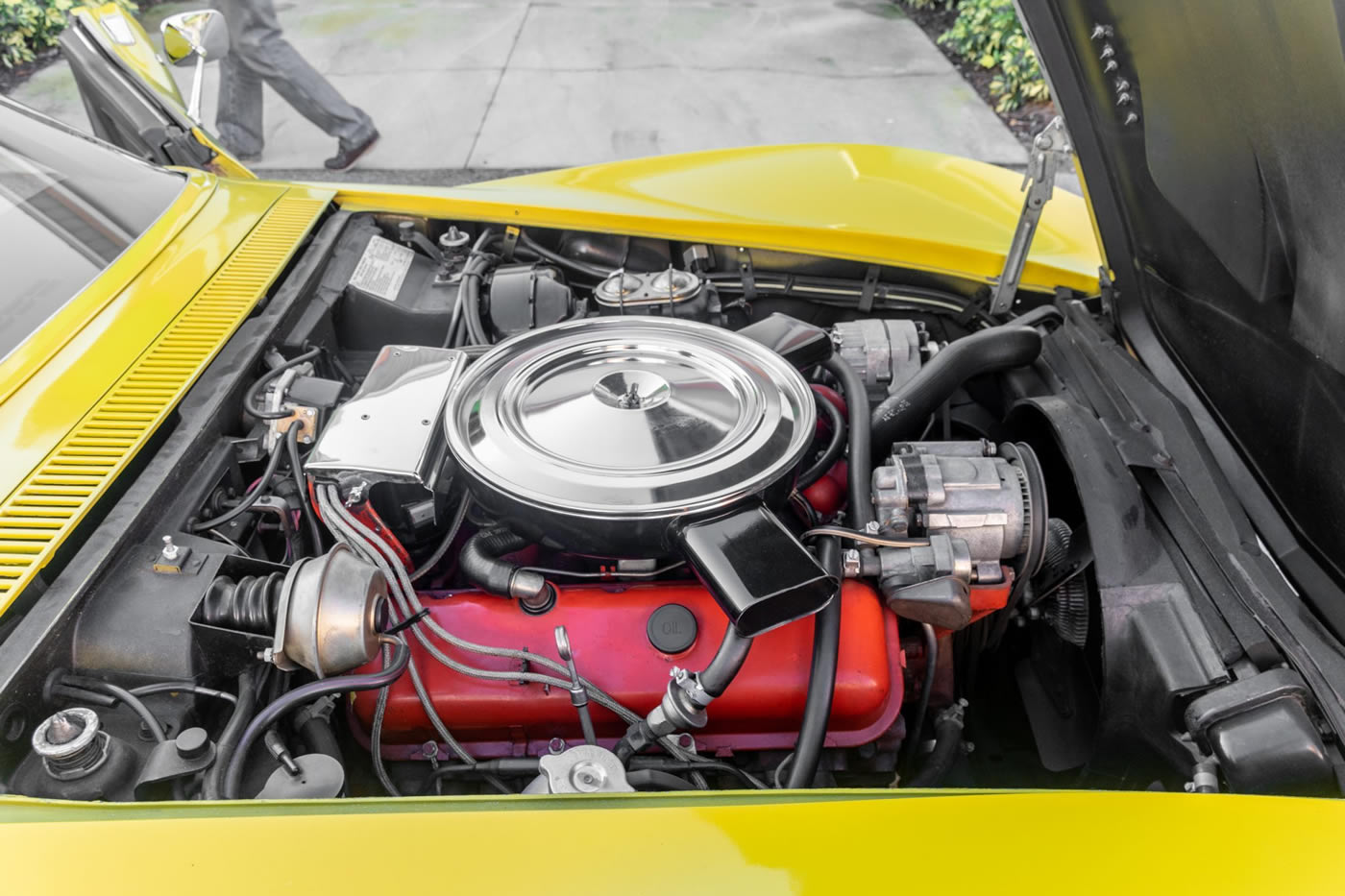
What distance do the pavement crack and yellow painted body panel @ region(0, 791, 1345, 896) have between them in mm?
4833

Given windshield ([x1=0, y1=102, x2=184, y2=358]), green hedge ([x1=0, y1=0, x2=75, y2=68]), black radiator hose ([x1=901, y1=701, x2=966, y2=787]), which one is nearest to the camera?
black radiator hose ([x1=901, y1=701, x2=966, y2=787])

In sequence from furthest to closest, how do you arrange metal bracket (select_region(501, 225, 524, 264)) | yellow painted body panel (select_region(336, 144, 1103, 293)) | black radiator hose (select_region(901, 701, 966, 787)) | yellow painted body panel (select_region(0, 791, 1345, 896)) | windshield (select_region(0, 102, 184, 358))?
metal bracket (select_region(501, 225, 524, 264)), yellow painted body panel (select_region(336, 144, 1103, 293)), windshield (select_region(0, 102, 184, 358)), black radiator hose (select_region(901, 701, 966, 787)), yellow painted body panel (select_region(0, 791, 1345, 896))

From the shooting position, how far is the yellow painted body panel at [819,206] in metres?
2.15

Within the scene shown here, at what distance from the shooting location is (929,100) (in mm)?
6355

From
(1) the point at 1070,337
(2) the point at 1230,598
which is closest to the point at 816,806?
(2) the point at 1230,598

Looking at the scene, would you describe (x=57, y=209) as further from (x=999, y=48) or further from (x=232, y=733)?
(x=999, y=48)

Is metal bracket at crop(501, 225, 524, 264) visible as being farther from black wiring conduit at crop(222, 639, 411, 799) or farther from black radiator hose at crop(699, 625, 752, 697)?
black radiator hose at crop(699, 625, 752, 697)

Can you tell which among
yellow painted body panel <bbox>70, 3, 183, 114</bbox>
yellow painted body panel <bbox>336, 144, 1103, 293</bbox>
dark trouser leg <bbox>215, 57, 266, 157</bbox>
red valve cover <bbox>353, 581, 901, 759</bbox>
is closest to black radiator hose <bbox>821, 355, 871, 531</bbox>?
red valve cover <bbox>353, 581, 901, 759</bbox>

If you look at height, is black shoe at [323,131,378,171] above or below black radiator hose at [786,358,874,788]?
below

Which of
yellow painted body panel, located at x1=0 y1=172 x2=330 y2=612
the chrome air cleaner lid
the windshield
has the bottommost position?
the chrome air cleaner lid

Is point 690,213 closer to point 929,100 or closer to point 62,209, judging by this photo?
point 62,209

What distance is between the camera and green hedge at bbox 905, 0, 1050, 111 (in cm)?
626

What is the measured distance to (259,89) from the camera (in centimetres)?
517

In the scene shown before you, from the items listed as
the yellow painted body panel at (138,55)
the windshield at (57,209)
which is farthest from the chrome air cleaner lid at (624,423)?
the yellow painted body panel at (138,55)
